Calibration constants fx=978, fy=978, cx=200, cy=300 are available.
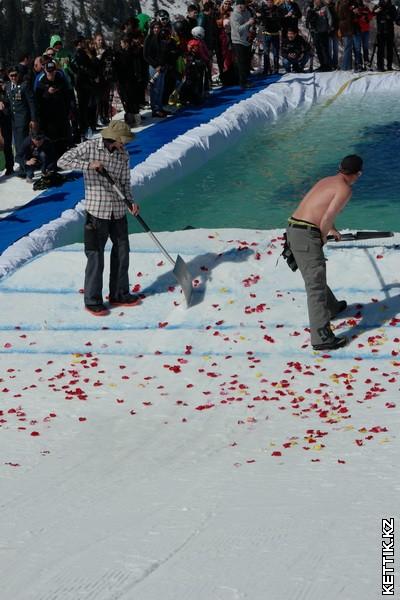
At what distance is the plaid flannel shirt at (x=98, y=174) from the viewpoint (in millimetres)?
9219

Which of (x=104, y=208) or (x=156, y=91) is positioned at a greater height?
(x=156, y=91)

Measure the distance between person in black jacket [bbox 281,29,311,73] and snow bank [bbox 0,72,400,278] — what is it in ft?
2.11

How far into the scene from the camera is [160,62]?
18156mm

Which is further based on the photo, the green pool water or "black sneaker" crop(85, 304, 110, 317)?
the green pool water

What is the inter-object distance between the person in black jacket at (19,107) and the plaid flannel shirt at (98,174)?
5.27 m

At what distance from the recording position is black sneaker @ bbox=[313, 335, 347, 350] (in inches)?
336

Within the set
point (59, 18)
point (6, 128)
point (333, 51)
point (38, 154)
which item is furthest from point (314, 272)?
point (59, 18)

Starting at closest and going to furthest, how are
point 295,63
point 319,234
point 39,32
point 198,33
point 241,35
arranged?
point 319,234, point 198,33, point 241,35, point 295,63, point 39,32

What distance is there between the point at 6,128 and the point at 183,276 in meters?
6.29

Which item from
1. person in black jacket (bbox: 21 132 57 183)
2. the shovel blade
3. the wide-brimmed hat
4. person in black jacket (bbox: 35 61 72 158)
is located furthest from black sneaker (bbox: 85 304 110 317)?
person in black jacket (bbox: 35 61 72 158)

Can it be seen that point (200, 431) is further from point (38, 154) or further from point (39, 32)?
point (39, 32)

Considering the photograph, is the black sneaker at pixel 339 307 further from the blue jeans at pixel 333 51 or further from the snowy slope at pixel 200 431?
the blue jeans at pixel 333 51

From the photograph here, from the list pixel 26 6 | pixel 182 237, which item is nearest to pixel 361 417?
pixel 182 237

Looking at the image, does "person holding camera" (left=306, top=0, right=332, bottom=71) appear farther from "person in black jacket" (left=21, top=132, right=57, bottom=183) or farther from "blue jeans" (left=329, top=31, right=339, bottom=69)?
"person in black jacket" (left=21, top=132, right=57, bottom=183)
